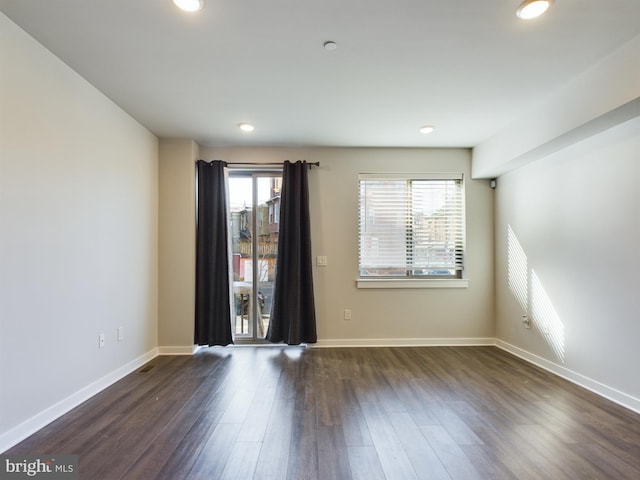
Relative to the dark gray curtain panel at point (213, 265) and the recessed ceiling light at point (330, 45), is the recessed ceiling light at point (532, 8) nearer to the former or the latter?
the recessed ceiling light at point (330, 45)

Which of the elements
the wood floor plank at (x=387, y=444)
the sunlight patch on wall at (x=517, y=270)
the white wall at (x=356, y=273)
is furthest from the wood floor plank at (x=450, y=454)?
the sunlight patch on wall at (x=517, y=270)

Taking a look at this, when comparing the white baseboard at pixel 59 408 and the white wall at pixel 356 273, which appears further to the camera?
the white wall at pixel 356 273

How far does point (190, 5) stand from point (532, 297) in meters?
3.87

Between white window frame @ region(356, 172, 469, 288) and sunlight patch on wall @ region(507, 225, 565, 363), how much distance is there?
519mm

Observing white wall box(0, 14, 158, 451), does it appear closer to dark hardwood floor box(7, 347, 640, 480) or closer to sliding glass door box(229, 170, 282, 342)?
dark hardwood floor box(7, 347, 640, 480)

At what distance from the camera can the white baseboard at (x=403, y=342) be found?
383cm

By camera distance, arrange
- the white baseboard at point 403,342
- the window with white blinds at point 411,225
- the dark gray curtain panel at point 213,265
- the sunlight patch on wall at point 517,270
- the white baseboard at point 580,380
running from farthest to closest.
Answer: the window with white blinds at point 411,225
the white baseboard at point 403,342
the dark gray curtain panel at point 213,265
the sunlight patch on wall at point 517,270
the white baseboard at point 580,380

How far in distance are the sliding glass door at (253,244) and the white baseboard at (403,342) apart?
85cm

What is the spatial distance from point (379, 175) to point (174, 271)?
276cm

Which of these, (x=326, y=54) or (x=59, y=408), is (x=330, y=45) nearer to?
(x=326, y=54)

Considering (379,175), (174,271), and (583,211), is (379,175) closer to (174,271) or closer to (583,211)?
(583,211)

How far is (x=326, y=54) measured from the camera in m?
2.07

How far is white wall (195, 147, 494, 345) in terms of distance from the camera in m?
3.87

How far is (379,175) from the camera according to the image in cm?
398
